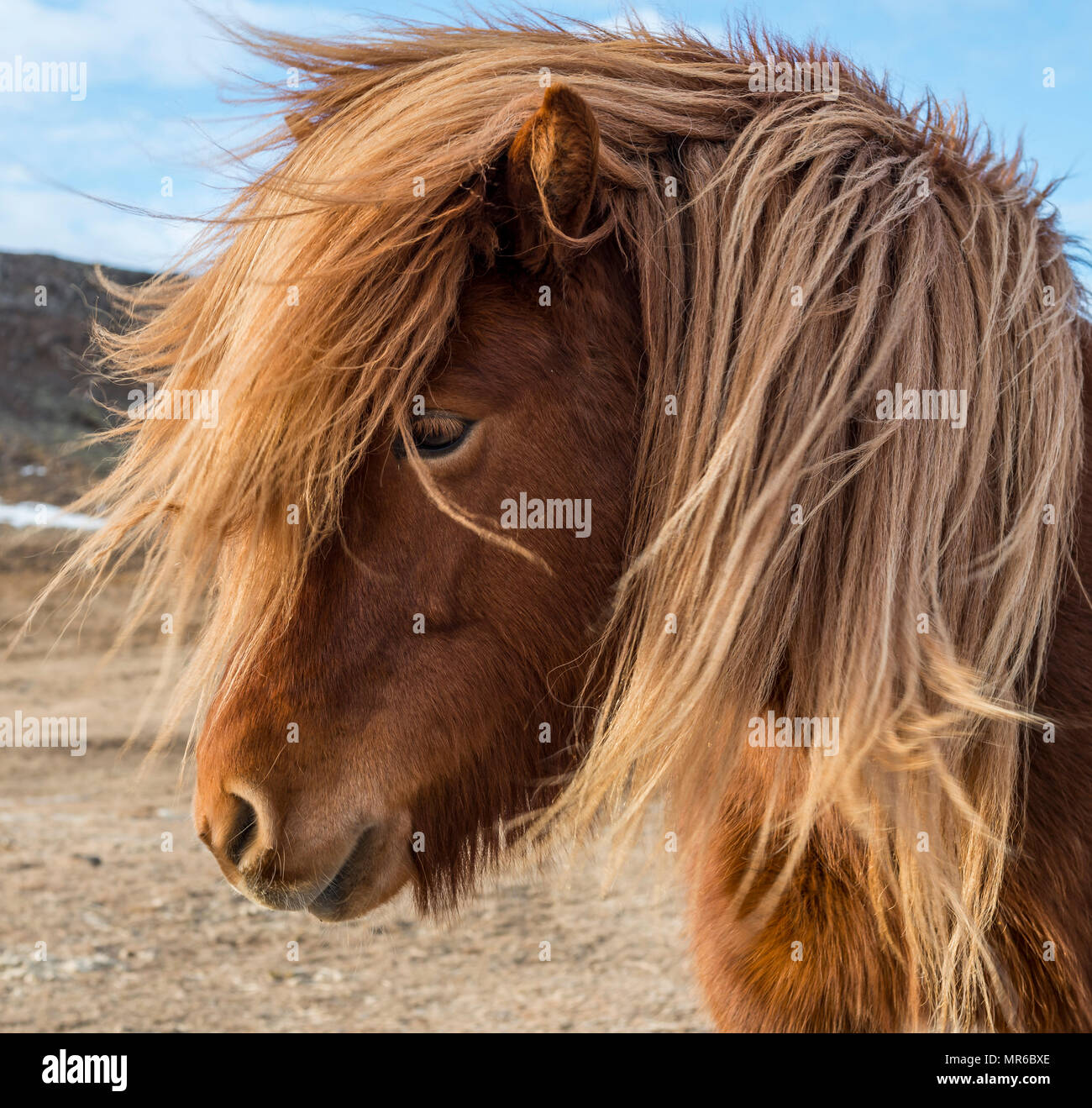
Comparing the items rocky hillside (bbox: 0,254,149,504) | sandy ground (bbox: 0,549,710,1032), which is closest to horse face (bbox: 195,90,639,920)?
sandy ground (bbox: 0,549,710,1032)

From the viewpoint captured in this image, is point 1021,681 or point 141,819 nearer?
point 1021,681

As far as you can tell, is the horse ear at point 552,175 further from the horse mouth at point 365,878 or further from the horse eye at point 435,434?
the horse mouth at point 365,878

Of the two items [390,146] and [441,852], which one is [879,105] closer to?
[390,146]

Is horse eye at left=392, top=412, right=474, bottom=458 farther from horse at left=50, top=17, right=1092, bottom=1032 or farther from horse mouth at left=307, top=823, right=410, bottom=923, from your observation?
horse mouth at left=307, top=823, right=410, bottom=923

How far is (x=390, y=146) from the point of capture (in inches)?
59.7

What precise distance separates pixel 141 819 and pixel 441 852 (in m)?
4.23

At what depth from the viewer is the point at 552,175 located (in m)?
1.37

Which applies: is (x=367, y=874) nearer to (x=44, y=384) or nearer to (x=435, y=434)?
(x=435, y=434)

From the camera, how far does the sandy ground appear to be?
3.29 m

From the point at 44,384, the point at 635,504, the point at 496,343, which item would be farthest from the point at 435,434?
the point at 44,384

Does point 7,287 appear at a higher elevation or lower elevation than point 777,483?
higher

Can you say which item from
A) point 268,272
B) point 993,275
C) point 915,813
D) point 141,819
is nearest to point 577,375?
point 268,272
